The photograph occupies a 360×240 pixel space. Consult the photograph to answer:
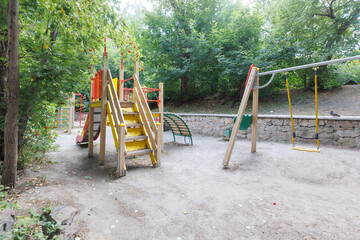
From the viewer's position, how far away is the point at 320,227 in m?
1.99

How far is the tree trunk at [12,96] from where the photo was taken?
7.68 feet

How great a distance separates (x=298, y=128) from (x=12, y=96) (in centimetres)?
734

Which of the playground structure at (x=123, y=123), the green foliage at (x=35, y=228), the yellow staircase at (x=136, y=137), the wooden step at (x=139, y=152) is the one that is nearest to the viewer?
the green foliage at (x=35, y=228)

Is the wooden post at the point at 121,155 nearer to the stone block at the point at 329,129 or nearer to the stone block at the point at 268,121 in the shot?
the stone block at the point at 268,121

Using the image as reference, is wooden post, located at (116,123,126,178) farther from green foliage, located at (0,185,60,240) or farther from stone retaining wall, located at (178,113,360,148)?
stone retaining wall, located at (178,113,360,148)

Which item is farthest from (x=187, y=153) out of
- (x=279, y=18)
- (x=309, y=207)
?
(x=279, y=18)

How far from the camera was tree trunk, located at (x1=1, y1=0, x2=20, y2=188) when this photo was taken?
2.34 m

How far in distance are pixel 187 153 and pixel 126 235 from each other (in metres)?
→ 3.89

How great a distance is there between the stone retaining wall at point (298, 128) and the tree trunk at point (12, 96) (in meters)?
7.13

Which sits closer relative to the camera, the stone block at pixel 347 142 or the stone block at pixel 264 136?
the stone block at pixel 347 142

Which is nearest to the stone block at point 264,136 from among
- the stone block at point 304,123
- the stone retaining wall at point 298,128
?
the stone retaining wall at point 298,128

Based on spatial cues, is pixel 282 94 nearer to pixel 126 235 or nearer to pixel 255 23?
pixel 255 23

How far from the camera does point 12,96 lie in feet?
8.10

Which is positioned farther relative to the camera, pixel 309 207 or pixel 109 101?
pixel 109 101
